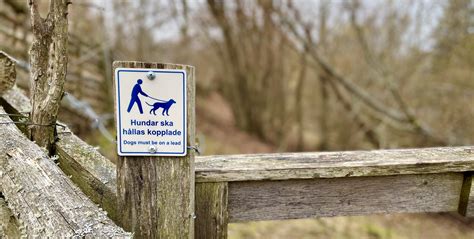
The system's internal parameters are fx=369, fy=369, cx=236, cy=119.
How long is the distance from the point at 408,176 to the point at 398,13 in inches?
284

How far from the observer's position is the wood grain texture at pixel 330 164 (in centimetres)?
102

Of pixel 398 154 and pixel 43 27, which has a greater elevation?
pixel 43 27

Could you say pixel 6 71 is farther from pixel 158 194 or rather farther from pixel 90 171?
pixel 158 194

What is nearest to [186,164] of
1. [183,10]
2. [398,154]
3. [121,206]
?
[121,206]

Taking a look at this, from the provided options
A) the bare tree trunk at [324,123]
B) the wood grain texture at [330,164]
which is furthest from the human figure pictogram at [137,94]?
the bare tree trunk at [324,123]

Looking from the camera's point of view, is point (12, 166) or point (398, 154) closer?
point (12, 166)

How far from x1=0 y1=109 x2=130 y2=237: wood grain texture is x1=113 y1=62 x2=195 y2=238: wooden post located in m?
0.09

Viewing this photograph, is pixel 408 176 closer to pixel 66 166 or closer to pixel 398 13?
pixel 66 166

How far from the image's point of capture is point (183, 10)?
7.05 metres

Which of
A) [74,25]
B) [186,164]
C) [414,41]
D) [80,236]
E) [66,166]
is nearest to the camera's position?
[80,236]

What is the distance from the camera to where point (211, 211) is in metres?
1.03

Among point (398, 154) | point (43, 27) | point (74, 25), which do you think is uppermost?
point (74, 25)

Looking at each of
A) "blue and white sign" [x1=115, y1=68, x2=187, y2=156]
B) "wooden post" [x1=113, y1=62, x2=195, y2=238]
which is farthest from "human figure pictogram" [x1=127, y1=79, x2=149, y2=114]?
"wooden post" [x1=113, y1=62, x2=195, y2=238]

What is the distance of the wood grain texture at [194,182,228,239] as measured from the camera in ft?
3.33
